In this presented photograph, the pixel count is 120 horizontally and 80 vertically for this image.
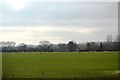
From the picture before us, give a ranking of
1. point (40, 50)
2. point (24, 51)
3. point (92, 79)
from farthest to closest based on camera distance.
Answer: point (40, 50), point (24, 51), point (92, 79)

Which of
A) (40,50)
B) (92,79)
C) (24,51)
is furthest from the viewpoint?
(40,50)

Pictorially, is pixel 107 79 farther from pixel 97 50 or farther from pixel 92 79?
pixel 97 50

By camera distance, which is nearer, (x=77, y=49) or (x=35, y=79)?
(x=35, y=79)

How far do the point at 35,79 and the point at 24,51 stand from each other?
44.0 m

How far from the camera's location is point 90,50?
65.1m

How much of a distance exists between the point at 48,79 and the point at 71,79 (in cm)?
107

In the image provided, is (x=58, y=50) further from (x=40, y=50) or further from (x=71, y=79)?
(x=71, y=79)

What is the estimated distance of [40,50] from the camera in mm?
64125

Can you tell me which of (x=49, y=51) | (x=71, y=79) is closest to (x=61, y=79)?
(x=71, y=79)

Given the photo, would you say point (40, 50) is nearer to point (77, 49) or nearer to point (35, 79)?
point (77, 49)

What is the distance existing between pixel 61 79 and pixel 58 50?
5056 cm

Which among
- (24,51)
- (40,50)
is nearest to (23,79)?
(24,51)

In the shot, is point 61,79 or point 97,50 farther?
point 97,50

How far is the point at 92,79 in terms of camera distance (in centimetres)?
1530
